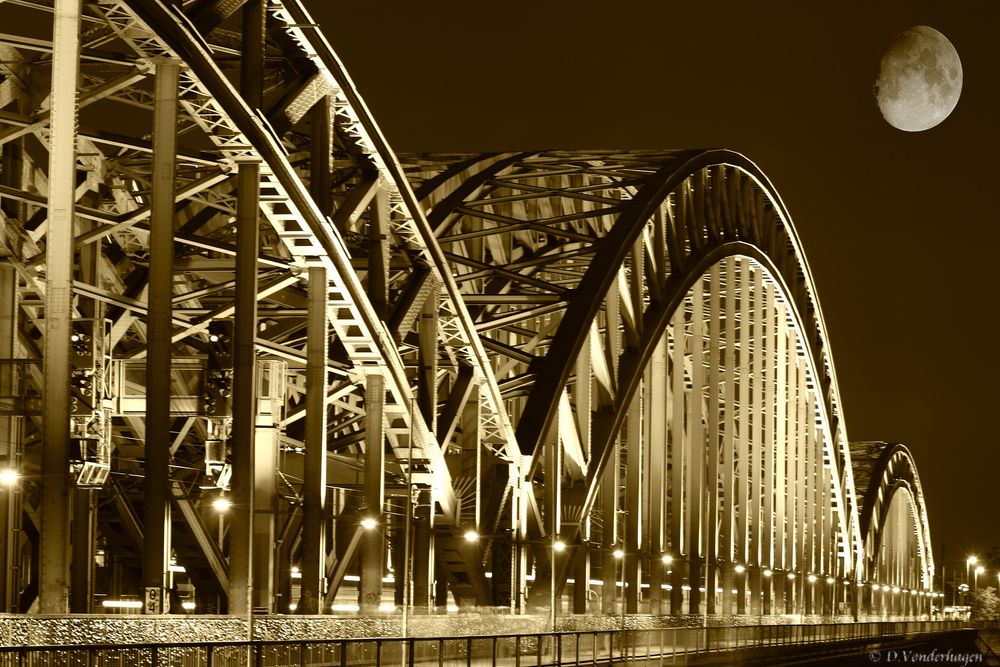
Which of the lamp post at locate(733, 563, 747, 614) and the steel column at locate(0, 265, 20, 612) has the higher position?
the steel column at locate(0, 265, 20, 612)

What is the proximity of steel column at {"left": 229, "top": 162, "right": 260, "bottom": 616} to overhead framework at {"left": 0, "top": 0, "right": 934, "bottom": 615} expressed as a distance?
47 millimetres

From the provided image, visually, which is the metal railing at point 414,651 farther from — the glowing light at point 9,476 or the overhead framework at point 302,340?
the glowing light at point 9,476

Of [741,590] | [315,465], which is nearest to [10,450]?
[315,465]

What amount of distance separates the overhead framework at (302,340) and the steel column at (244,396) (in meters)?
0.05

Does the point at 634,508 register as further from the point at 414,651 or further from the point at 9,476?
the point at 9,476

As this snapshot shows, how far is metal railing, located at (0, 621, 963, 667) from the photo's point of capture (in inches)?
810

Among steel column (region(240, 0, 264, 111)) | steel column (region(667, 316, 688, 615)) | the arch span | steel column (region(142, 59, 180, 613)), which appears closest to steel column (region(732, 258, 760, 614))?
the arch span

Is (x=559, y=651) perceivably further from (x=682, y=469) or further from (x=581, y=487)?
(x=682, y=469)

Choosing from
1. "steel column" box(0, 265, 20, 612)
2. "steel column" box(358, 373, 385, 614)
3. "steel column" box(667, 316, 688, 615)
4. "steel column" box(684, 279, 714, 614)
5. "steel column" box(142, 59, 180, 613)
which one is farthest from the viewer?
"steel column" box(684, 279, 714, 614)

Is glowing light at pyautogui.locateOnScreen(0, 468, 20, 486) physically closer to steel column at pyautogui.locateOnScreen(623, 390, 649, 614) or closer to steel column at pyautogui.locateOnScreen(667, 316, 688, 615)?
steel column at pyautogui.locateOnScreen(623, 390, 649, 614)

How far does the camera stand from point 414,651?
28484 millimetres

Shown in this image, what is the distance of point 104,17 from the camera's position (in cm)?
2564

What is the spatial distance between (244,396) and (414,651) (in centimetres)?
459

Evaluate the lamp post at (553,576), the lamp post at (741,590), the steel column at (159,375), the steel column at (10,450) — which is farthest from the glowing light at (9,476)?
the lamp post at (741,590)
